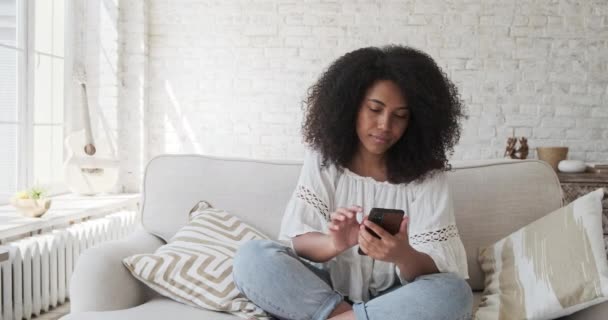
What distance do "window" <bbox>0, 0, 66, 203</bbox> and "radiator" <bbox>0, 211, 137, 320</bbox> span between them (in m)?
0.49

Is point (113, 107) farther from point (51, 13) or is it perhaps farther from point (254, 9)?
point (254, 9)

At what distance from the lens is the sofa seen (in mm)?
1980

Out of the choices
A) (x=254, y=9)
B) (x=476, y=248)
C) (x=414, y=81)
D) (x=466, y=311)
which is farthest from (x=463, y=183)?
(x=254, y=9)

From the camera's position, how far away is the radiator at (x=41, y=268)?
2980 millimetres

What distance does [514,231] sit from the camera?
2256 mm

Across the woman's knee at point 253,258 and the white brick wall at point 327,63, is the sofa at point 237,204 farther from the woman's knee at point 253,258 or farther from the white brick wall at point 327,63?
the white brick wall at point 327,63

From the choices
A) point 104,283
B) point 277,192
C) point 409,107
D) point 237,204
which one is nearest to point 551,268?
point 409,107

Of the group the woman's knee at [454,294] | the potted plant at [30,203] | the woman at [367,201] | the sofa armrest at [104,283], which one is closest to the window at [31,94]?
the potted plant at [30,203]

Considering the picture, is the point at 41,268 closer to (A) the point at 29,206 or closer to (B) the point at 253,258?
(A) the point at 29,206

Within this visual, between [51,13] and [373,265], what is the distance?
10.3 feet

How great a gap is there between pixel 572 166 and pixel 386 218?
3106 millimetres

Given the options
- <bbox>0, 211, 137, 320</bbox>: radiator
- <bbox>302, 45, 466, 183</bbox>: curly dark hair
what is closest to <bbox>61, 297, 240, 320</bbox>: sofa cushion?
<bbox>302, 45, 466, 183</bbox>: curly dark hair

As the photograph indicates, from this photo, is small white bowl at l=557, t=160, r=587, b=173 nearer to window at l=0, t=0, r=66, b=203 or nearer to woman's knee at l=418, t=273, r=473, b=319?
woman's knee at l=418, t=273, r=473, b=319

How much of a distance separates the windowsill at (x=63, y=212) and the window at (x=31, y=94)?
0.22 metres
